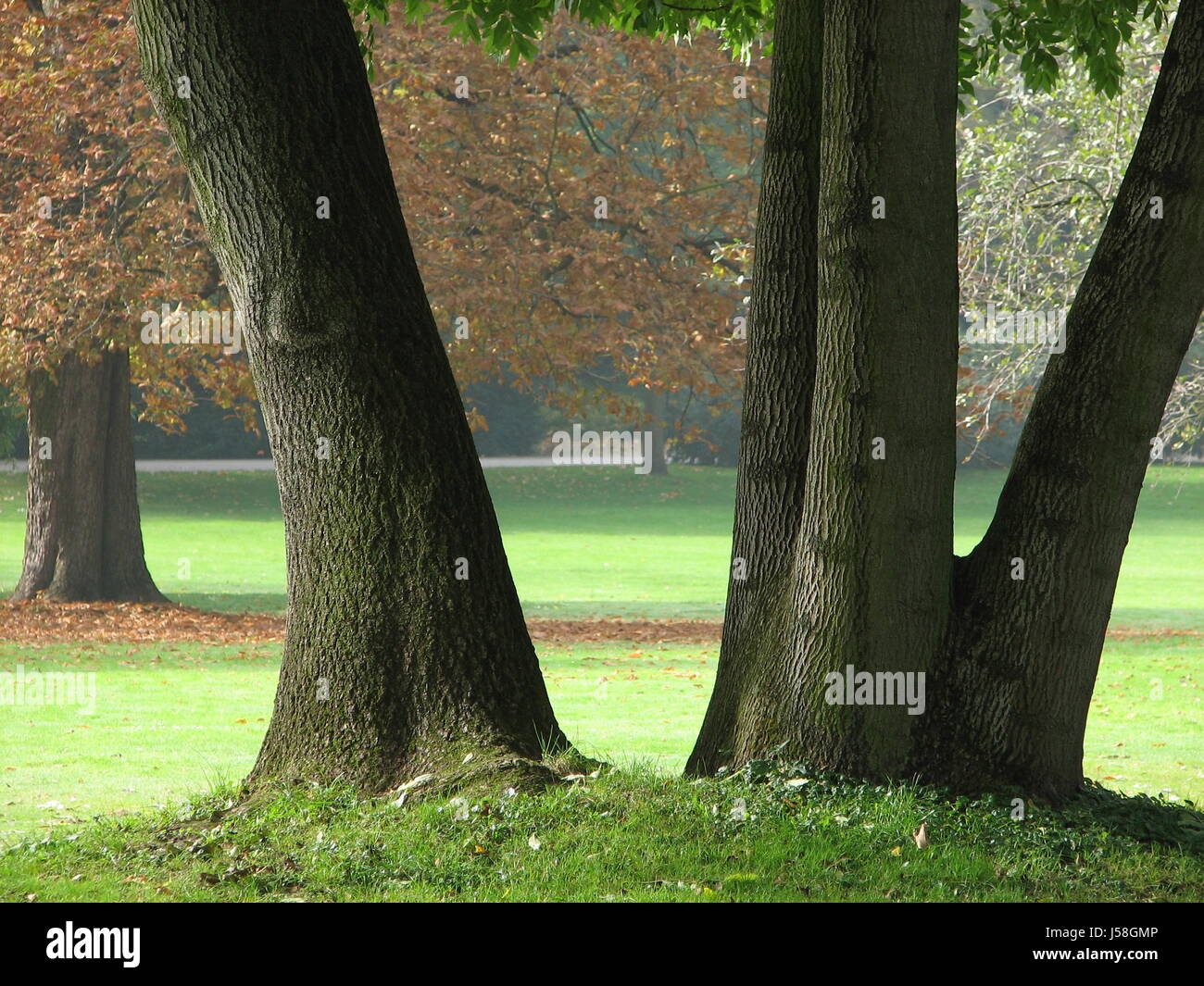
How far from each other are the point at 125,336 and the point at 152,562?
29.6 ft

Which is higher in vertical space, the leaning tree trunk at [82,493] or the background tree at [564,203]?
the background tree at [564,203]

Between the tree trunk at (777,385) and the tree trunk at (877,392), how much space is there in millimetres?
230

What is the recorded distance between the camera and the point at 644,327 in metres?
19.6

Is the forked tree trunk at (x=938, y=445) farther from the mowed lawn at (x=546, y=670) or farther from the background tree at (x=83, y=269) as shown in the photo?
the background tree at (x=83, y=269)

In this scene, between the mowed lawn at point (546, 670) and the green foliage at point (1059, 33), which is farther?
the mowed lawn at point (546, 670)

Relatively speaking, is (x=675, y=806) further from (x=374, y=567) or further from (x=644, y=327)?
(x=644, y=327)

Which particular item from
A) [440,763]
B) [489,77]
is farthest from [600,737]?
[489,77]

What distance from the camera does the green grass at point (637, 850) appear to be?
4844 mm
